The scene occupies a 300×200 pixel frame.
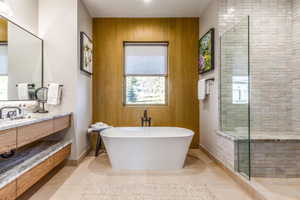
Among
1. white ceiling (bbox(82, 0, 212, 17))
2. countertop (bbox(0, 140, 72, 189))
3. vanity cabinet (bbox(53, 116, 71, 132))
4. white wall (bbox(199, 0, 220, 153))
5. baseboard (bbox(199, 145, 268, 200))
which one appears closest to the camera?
countertop (bbox(0, 140, 72, 189))

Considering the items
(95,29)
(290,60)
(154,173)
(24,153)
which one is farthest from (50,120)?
(290,60)

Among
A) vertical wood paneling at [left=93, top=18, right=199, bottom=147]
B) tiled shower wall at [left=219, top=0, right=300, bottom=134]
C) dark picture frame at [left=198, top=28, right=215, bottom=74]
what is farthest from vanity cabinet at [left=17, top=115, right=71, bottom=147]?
tiled shower wall at [left=219, top=0, right=300, bottom=134]

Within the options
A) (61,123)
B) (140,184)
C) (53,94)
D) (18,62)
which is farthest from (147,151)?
(18,62)

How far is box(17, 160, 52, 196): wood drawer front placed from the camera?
1.80m

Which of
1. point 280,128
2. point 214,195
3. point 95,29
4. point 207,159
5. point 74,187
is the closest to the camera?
point 214,195

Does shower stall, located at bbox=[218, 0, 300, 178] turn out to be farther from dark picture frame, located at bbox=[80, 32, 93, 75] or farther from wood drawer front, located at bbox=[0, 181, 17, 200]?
wood drawer front, located at bbox=[0, 181, 17, 200]

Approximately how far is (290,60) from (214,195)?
2436 millimetres

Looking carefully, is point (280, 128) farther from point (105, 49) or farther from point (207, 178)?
point (105, 49)

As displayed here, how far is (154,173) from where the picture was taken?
279 cm

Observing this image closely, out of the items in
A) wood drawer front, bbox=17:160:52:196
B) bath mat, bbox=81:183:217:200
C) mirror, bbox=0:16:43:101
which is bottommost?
bath mat, bbox=81:183:217:200

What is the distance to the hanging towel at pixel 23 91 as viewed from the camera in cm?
266

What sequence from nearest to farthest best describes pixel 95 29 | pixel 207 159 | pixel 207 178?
pixel 207 178 → pixel 207 159 → pixel 95 29

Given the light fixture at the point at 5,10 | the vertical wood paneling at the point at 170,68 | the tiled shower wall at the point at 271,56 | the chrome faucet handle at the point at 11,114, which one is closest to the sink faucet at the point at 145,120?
the vertical wood paneling at the point at 170,68

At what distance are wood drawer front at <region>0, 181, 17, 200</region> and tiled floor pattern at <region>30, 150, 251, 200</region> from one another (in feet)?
1.56
